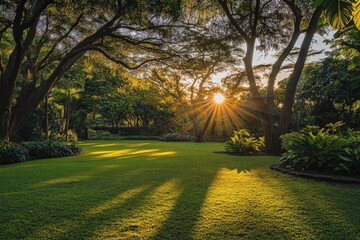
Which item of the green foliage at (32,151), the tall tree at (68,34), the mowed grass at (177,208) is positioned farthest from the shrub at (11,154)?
the mowed grass at (177,208)

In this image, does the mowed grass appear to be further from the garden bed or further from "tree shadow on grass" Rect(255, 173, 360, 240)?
the garden bed

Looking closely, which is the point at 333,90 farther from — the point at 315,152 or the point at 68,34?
the point at 68,34

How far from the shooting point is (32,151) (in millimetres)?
9961

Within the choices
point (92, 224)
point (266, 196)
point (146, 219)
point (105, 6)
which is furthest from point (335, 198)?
point (105, 6)

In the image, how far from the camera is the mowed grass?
2512mm

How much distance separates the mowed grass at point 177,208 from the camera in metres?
2.51

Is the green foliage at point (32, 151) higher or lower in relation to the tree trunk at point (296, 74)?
lower

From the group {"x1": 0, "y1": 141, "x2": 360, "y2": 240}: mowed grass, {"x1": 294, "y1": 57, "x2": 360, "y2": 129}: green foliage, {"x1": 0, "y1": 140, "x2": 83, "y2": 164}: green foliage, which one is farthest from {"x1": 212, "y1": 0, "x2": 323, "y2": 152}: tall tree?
{"x1": 0, "y1": 140, "x2": 83, "y2": 164}: green foliage

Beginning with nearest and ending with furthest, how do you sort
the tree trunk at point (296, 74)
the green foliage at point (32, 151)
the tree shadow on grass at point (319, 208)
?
the tree shadow on grass at point (319, 208)
the green foliage at point (32, 151)
the tree trunk at point (296, 74)

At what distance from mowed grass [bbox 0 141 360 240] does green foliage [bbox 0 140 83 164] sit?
164 inches

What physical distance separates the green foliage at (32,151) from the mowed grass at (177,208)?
13.7 ft

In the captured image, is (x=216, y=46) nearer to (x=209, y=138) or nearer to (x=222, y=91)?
(x=222, y=91)

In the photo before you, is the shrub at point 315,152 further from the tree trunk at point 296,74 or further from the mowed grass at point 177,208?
the tree trunk at point 296,74

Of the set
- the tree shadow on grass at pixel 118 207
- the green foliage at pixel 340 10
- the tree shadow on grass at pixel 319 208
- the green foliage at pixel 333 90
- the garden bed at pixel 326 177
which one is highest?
the green foliage at pixel 333 90
